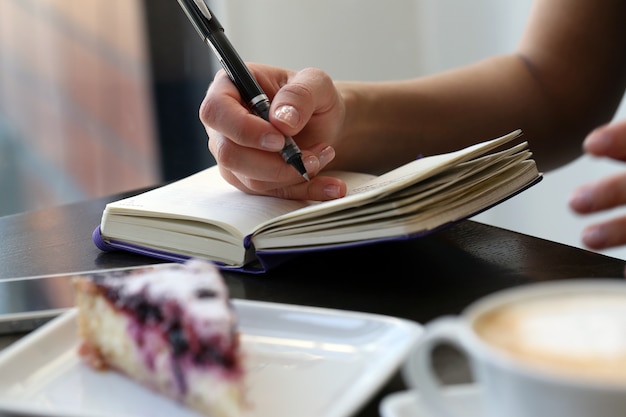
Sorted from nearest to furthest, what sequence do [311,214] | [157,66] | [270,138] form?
[311,214] → [270,138] → [157,66]

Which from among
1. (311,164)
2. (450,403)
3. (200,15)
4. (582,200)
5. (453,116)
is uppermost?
(200,15)

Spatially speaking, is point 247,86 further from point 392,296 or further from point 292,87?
point 392,296

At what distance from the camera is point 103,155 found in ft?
8.97

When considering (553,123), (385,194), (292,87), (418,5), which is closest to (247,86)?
(292,87)

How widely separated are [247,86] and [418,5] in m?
1.78

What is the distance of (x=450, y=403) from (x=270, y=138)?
0.48 m

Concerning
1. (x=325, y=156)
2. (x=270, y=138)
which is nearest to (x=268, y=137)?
(x=270, y=138)

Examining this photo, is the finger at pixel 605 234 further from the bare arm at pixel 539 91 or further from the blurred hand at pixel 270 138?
the bare arm at pixel 539 91

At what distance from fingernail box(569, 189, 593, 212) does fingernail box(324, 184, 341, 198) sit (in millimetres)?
318

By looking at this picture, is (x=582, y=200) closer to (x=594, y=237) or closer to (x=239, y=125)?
(x=594, y=237)

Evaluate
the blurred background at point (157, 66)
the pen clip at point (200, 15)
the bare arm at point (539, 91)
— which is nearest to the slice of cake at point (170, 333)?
the pen clip at point (200, 15)

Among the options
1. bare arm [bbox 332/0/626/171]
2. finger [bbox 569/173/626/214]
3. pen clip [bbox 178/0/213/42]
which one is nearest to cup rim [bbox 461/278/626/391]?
finger [bbox 569/173/626/214]

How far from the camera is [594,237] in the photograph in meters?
0.68

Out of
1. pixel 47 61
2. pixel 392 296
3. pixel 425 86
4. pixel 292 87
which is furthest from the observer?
pixel 47 61
